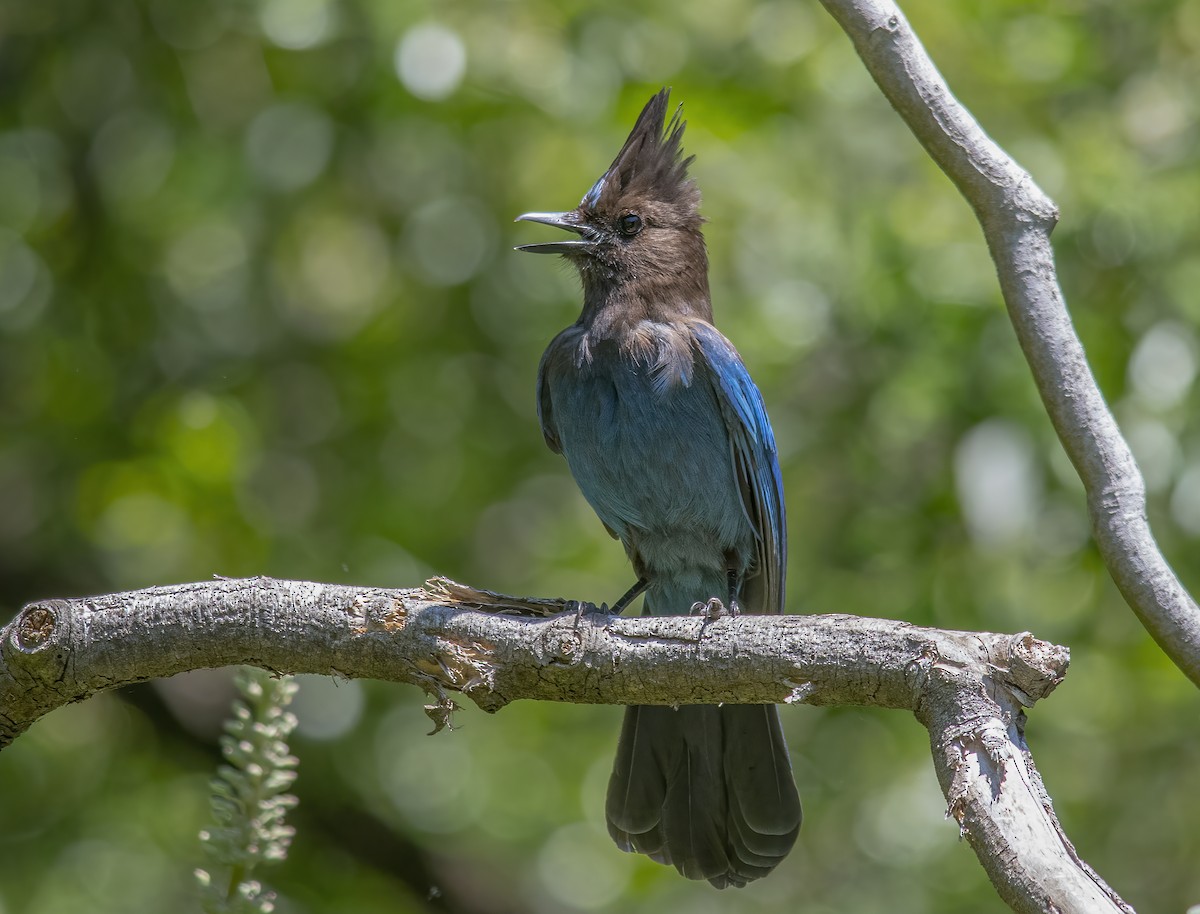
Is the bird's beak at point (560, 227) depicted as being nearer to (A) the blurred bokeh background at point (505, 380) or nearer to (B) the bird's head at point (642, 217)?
(B) the bird's head at point (642, 217)

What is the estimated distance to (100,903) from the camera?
20.9 feet

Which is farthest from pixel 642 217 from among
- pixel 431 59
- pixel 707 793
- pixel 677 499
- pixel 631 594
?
pixel 707 793

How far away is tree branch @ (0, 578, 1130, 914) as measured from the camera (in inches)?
119

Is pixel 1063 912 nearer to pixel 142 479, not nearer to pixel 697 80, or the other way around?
pixel 697 80

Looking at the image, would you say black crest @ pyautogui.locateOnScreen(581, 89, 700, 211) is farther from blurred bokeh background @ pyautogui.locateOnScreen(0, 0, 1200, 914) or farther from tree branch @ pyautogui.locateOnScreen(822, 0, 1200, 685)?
tree branch @ pyautogui.locateOnScreen(822, 0, 1200, 685)

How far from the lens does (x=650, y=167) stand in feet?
17.1

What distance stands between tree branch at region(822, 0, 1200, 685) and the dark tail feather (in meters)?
1.77

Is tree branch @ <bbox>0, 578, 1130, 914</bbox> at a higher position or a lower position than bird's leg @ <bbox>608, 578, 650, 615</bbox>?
lower

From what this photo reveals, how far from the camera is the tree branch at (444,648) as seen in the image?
3.02 metres

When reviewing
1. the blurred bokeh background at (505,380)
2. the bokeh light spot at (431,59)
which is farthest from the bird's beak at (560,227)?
the bokeh light spot at (431,59)

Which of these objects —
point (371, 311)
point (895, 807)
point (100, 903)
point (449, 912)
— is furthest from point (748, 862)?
point (371, 311)

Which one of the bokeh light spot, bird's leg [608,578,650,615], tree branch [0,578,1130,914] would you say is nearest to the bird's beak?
the bokeh light spot

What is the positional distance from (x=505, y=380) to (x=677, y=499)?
263cm

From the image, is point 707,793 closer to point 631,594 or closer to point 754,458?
point 631,594
